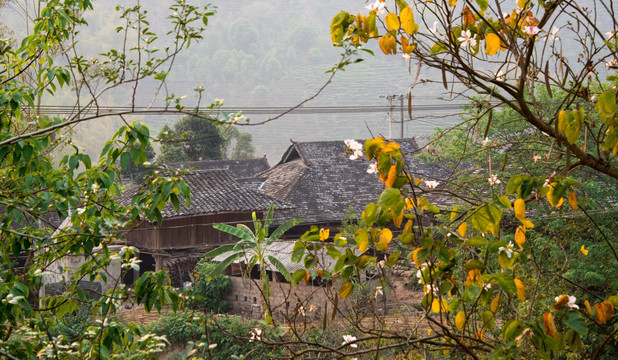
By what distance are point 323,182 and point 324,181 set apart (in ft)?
0.26

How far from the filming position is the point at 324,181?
21.6 meters

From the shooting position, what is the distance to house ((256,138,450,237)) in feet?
65.2

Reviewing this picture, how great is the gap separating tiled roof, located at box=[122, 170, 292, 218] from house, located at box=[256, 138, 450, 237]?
8.79ft

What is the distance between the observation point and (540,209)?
36.1 ft

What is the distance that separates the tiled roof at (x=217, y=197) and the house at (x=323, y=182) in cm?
268

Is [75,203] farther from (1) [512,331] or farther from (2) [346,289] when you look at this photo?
(1) [512,331]

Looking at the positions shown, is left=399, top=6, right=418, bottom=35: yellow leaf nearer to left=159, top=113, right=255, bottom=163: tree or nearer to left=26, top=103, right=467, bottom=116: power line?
left=26, top=103, right=467, bottom=116: power line

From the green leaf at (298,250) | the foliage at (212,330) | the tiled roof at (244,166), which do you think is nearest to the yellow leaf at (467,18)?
the green leaf at (298,250)

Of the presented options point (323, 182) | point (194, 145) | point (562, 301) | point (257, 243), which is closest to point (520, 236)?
point (562, 301)

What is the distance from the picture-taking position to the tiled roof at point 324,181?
65.9 feet

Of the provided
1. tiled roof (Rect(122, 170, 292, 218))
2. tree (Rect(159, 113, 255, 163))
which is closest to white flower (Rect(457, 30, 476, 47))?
tiled roof (Rect(122, 170, 292, 218))

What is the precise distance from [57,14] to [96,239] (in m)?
1.14

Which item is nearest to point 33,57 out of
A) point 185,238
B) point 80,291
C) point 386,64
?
point 80,291

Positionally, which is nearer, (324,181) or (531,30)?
(531,30)
